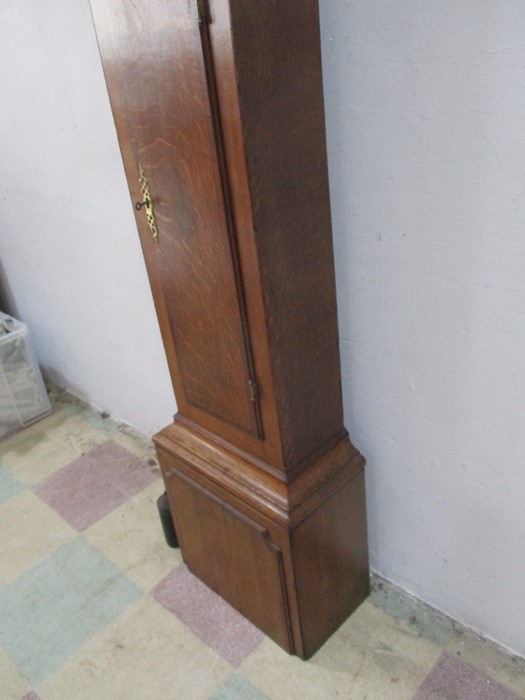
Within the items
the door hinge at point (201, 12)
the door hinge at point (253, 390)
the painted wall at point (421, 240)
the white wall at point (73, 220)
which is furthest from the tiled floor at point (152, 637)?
the door hinge at point (201, 12)

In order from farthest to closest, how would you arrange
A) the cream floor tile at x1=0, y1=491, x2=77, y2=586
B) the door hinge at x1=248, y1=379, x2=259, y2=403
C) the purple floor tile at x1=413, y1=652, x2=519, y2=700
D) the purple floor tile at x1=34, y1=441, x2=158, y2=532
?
the purple floor tile at x1=34, y1=441, x2=158, y2=532 < the cream floor tile at x1=0, y1=491, x2=77, y2=586 < the purple floor tile at x1=413, y1=652, x2=519, y2=700 < the door hinge at x1=248, y1=379, x2=259, y2=403

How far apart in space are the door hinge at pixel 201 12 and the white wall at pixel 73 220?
2.44ft

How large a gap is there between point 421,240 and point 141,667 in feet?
3.62

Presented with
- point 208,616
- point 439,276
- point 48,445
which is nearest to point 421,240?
point 439,276

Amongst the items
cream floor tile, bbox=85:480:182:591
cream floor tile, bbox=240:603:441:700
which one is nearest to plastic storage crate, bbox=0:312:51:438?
cream floor tile, bbox=85:480:182:591

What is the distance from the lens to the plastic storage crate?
6.88 feet

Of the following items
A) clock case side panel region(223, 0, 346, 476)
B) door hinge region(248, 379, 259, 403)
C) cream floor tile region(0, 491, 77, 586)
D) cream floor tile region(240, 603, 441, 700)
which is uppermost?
clock case side panel region(223, 0, 346, 476)

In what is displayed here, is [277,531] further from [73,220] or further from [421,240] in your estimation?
[73,220]

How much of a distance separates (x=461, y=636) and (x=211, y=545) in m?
0.59

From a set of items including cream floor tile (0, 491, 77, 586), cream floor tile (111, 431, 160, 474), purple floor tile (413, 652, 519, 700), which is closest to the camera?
purple floor tile (413, 652, 519, 700)

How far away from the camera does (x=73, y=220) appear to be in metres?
1.74

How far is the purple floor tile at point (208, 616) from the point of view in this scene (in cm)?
126

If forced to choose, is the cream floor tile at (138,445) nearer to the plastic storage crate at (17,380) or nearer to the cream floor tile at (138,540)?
the cream floor tile at (138,540)

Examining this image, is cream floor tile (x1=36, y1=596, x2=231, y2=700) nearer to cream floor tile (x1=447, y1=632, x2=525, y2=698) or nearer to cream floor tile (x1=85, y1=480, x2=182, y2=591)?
cream floor tile (x1=85, y1=480, x2=182, y2=591)
